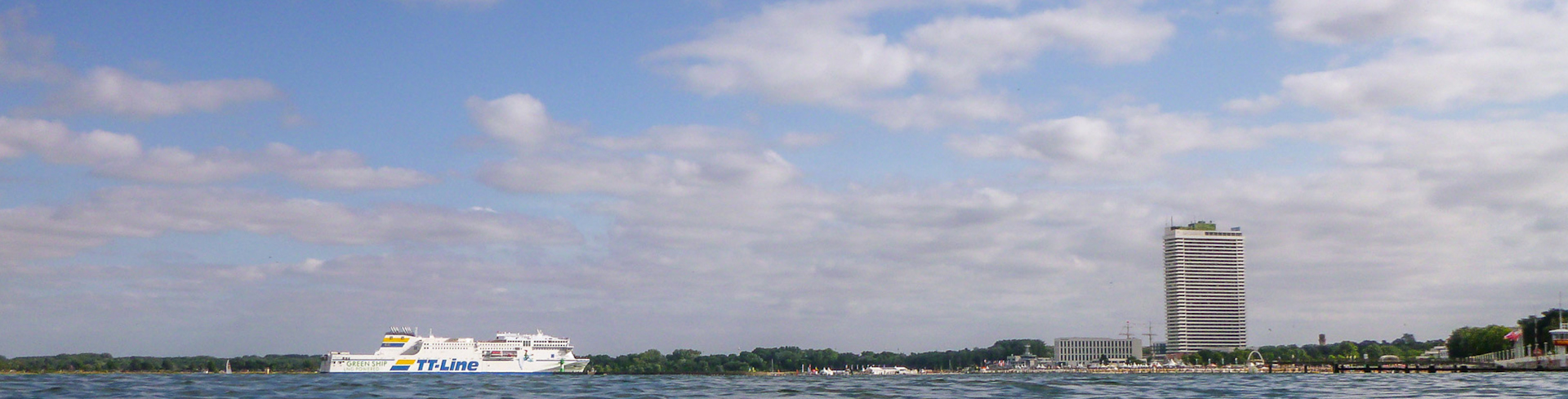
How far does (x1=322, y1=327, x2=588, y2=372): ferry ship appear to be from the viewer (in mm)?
162000

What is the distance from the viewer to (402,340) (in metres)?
166

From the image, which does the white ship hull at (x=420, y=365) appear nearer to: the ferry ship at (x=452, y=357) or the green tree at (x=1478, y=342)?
the ferry ship at (x=452, y=357)

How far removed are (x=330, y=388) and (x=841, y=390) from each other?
27.6 meters

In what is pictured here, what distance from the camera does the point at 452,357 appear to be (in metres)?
164

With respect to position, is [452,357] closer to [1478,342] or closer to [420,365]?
[420,365]

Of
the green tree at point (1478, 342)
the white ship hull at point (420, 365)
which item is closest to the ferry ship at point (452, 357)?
the white ship hull at point (420, 365)

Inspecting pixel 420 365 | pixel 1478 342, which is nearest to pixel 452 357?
pixel 420 365

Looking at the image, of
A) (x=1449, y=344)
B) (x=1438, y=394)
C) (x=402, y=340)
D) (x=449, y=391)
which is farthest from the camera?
(x=1449, y=344)

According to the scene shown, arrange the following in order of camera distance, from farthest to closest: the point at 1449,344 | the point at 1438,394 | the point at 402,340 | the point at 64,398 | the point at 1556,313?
the point at 1449,344 → the point at 402,340 → the point at 1556,313 → the point at 1438,394 → the point at 64,398

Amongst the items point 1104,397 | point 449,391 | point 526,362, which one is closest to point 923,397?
point 1104,397

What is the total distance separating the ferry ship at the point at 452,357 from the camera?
162 metres

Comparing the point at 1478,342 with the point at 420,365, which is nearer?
the point at 420,365

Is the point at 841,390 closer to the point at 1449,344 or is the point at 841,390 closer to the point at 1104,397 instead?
the point at 1104,397

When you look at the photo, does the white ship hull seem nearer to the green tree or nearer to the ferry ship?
the ferry ship
